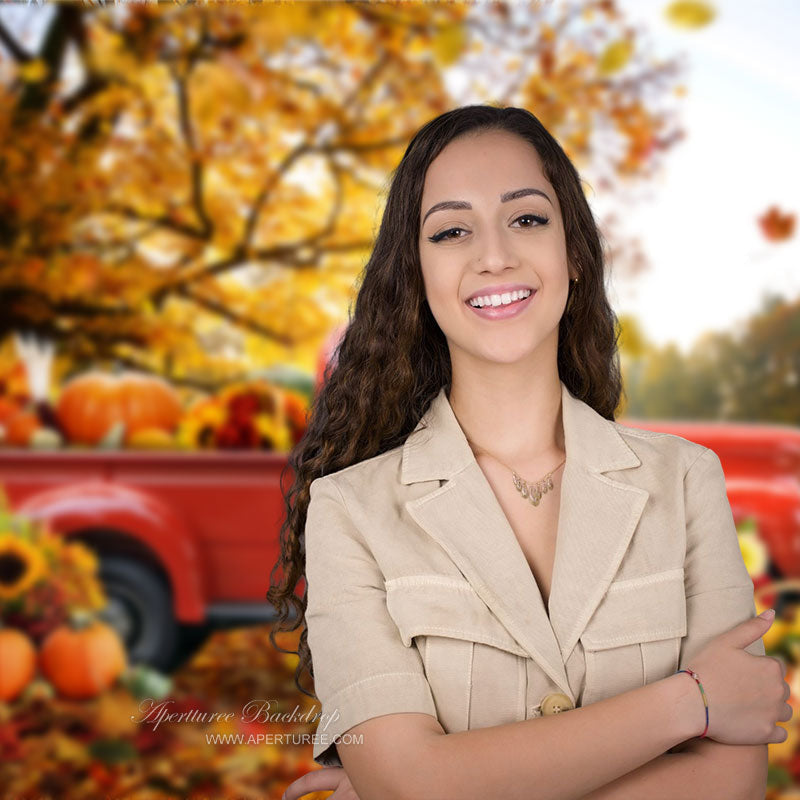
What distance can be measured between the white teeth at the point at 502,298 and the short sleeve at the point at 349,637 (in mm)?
378

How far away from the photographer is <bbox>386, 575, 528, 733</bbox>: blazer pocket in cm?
128

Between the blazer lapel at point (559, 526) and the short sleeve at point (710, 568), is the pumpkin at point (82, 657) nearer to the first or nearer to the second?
the blazer lapel at point (559, 526)

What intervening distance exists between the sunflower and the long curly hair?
2.41 meters

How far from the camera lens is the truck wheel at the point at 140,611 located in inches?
146

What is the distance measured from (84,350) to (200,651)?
56.7 inches

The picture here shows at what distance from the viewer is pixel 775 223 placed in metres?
4.11

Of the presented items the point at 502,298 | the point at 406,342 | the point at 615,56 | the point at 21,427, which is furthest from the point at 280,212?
the point at 502,298

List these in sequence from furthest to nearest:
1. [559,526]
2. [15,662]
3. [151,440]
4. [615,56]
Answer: [615,56], [151,440], [15,662], [559,526]

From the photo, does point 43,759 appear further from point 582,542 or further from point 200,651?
point 582,542

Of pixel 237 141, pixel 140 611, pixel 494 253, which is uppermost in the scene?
pixel 237 141

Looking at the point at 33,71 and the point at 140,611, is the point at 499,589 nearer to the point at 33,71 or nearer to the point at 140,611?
the point at 140,611

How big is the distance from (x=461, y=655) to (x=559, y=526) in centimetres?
26

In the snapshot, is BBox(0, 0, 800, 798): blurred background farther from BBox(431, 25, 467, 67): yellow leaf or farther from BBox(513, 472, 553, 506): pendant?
BBox(513, 472, 553, 506): pendant

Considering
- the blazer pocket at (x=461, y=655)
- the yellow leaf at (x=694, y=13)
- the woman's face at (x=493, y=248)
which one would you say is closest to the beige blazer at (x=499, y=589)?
the blazer pocket at (x=461, y=655)
